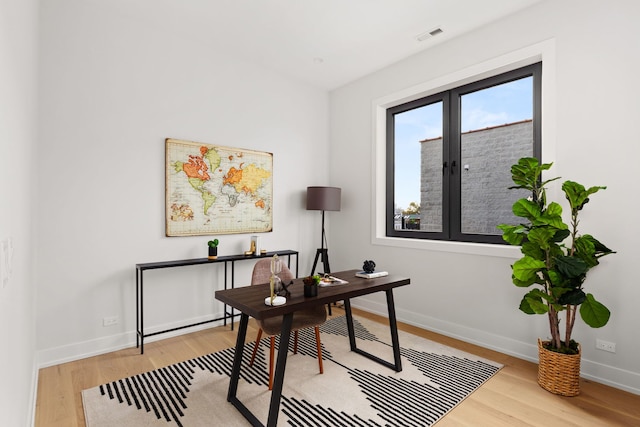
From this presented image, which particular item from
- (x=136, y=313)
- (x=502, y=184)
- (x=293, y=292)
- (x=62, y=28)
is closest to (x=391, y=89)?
(x=502, y=184)

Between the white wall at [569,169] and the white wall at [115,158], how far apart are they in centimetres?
207

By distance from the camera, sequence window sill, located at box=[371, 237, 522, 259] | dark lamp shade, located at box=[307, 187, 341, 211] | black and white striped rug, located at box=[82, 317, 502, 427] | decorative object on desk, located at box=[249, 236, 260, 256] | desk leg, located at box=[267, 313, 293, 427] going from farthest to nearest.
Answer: dark lamp shade, located at box=[307, 187, 341, 211]
decorative object on desk, located at box=[249, 236, 260, 256]
window sill, located at box=[371, 237, 522, 259]
black and white striped rug, located at box=[82, 317, 502, 427]
desk leg, located at box=[267, 313, 293, 427]

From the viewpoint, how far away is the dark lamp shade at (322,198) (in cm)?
402

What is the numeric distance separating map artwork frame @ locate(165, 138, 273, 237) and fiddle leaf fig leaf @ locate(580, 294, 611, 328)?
9.91ft

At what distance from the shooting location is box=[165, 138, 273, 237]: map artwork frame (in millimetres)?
3283

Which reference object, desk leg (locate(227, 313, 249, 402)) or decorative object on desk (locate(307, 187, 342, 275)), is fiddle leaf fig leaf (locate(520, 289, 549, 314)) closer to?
desk leg (locate(227, 313, 249, 402))

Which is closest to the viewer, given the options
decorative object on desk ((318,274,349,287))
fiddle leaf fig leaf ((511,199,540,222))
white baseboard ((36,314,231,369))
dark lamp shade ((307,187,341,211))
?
fiddle leaf fig leaf ((511,199,540,222))

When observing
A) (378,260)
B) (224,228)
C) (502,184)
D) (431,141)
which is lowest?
(378,260)

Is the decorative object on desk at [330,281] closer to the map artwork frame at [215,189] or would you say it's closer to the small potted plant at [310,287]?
the small potted plant at [310,287]

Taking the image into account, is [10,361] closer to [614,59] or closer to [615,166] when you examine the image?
[615,166]

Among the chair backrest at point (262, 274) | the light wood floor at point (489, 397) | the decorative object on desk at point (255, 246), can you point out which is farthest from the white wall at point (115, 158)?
the chair backrest at point (262, 274)

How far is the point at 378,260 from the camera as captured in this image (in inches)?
160

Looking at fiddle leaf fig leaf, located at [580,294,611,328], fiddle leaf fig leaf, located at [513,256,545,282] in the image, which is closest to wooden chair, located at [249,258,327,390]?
fiddle leaf fig leaf, located at [513,256,545,282]

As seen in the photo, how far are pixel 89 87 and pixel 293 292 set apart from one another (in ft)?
8.03
